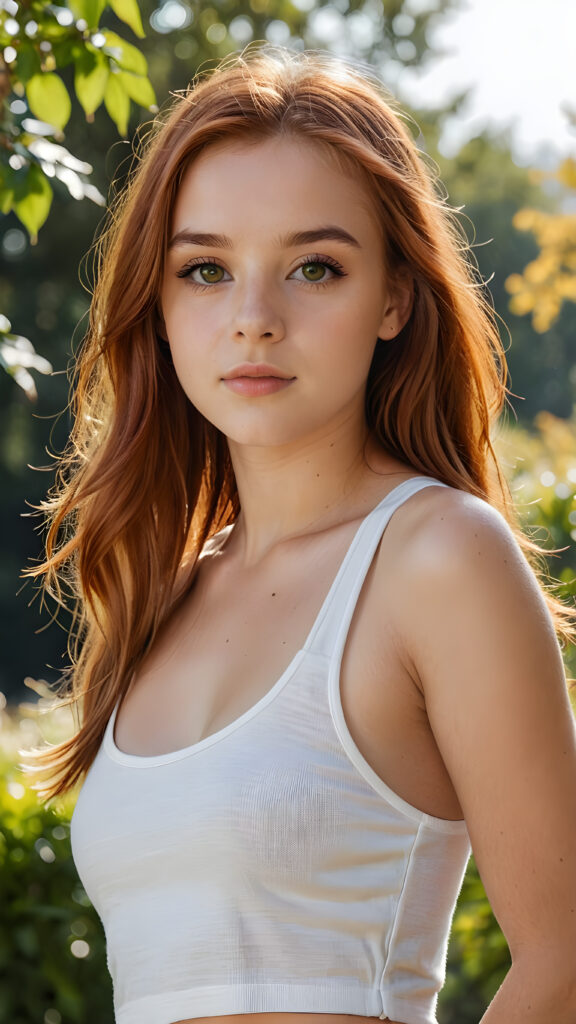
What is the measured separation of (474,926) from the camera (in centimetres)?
299

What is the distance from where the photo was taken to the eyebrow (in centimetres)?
179

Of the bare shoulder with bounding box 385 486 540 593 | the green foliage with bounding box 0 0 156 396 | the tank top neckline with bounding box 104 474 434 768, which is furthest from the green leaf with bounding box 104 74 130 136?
the bare shoulder with bounding box 385 486 540 593

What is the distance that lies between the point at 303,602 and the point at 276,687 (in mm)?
207

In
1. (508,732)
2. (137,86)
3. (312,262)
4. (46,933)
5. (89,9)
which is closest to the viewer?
(508,732)

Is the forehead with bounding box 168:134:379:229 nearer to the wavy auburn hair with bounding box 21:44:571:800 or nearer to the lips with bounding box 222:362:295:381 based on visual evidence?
the wavy auburn hair with bounding box 21:44:571:800

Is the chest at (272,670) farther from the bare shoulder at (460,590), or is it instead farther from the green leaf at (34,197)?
the green leaf at (34,197)

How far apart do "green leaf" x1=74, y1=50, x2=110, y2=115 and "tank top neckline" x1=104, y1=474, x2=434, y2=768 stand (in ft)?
3.44

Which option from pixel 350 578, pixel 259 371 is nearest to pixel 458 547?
pixel 350 578

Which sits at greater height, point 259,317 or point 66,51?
point 66,51

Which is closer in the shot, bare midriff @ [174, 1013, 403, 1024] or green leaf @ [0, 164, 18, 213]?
bare midriff @ [174, 1013, 403, 1024]

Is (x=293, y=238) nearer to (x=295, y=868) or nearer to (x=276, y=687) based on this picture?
(x=276, y=687)

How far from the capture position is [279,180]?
5.98 ft

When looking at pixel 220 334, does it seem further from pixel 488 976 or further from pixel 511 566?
pixel 488 976

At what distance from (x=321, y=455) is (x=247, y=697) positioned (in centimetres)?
47
